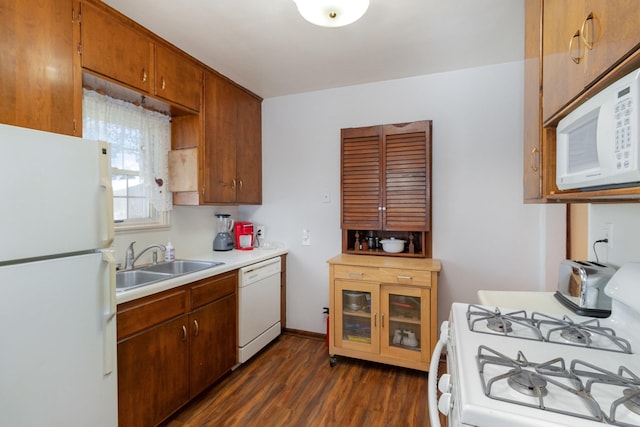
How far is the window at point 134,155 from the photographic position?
196 cm

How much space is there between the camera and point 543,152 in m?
1.21

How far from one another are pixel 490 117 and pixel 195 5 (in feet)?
7.18

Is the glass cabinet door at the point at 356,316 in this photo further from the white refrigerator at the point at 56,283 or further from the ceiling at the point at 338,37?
the ceiling at the point at 338,37

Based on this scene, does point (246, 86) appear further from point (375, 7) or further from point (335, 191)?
point (375, 7)

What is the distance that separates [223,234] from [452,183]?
210cm

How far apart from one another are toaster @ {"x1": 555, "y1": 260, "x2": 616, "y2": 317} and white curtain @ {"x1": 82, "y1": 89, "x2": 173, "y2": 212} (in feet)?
8.45

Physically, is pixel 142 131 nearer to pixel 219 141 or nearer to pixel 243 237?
pixel 219 141

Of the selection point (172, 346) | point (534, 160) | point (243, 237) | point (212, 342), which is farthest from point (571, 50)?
point (243, 237)

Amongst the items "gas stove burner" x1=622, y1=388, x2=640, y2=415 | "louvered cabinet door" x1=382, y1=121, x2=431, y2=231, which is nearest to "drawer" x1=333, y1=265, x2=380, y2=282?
"louvered cabinet door" x1=382, y1=121, x2=431, y2=231

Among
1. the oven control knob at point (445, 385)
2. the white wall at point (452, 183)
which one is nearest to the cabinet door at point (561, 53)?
the oven control knob at point (445, 385)

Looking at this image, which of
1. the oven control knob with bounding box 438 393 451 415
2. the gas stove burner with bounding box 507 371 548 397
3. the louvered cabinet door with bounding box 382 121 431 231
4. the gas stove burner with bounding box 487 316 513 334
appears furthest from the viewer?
the louvered cabinet door with bounding box 382 121 431 231

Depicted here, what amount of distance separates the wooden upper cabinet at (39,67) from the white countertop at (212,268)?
850mm

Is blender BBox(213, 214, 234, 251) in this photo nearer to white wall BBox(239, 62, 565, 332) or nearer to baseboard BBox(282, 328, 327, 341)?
white wall BBox(239, 62, 565, 332)

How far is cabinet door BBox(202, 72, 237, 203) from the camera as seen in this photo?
95.7 inches
